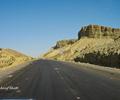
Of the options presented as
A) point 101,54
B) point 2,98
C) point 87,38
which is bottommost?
point 2,98

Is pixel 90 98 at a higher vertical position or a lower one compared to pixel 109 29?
lower

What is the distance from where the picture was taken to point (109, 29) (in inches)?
7771

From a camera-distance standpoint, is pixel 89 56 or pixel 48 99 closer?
pixel 48 99

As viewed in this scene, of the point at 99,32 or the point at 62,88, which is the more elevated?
the point at 99,32

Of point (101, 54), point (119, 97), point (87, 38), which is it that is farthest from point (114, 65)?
point (87, 38)

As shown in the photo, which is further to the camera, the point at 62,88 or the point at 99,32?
the point at 99,32

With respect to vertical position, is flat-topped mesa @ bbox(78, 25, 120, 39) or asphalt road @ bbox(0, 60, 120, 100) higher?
flat-topped mesa @ bbox(78, 25, 120, 39)

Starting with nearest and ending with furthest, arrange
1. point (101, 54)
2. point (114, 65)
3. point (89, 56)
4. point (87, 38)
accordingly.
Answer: point (114, 65) < point (101, 54) < point (89, 56) < point (87, 38)

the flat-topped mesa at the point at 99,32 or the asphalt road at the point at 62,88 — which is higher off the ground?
the flat-topped mesa at the point at 99,32

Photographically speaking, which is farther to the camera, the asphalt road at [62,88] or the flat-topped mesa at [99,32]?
the flat-topped mesa at [99,32]

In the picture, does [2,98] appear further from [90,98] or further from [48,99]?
[90,98]

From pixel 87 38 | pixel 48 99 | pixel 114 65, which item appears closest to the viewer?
pixel 48 99

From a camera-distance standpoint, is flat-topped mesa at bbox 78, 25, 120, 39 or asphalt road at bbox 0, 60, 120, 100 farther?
flat-topped mesa at bbox 78, 25, 120, 39

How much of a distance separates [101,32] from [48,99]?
18841 centimetres
